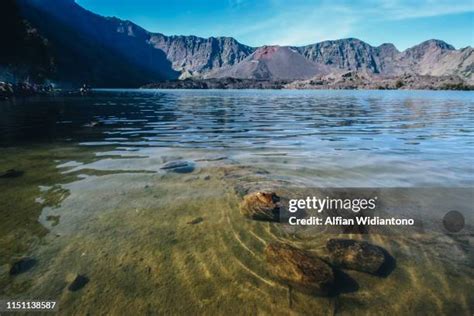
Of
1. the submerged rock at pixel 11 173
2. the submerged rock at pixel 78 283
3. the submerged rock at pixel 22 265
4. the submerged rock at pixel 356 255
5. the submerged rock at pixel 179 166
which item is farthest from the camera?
the submerged rock at pixel 179 166

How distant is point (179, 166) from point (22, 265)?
6.89 meters

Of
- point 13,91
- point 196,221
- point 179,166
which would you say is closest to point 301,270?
point 196,221

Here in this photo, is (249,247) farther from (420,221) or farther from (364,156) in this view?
(364,156)

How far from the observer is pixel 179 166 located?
1187 centimetres

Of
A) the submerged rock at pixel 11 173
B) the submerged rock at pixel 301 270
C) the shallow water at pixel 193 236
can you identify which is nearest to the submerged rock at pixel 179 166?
the shallow water at pixel 193 236

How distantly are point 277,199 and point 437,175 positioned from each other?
259 inches

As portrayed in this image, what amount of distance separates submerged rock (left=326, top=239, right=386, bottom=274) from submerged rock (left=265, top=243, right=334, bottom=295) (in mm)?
531

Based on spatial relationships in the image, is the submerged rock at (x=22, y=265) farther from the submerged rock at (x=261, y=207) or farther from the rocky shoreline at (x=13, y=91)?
the rocky shoreline at (x=13, y=91)

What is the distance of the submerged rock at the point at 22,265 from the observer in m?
5.20

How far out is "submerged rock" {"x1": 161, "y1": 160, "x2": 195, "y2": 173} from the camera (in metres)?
11.3

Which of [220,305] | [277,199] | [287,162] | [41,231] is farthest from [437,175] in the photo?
[41,231]

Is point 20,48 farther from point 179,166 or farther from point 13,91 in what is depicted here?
point 179,166

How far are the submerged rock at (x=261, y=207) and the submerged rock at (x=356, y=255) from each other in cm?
171

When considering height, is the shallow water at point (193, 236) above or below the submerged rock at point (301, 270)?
below
